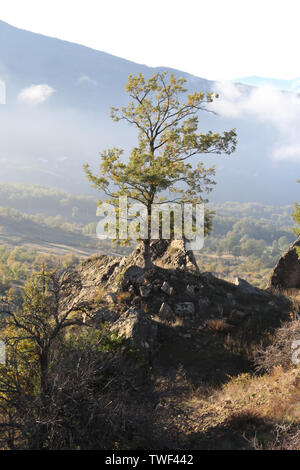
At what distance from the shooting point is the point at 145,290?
1539cm

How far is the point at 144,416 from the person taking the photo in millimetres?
7855

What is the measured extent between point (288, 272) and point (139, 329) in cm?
1295

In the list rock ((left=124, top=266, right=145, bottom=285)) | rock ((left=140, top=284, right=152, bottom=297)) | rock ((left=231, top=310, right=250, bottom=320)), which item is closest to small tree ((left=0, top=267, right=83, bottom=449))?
rock ((left=140, top=284, right=152, bottom=297))

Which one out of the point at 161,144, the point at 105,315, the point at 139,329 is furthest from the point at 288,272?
the point at 105,315

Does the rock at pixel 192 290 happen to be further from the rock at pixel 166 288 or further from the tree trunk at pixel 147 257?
the tree trunk at pixel 147 257

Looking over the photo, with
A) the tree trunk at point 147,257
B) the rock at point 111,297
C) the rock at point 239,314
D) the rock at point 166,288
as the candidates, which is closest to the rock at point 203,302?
the rock at point 239,314

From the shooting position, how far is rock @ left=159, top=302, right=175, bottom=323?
1411 cm

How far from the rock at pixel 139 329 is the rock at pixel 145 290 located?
2.16 metres

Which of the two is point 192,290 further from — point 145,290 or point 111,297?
point 111,297

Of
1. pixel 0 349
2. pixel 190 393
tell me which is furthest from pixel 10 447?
pixel 190 393

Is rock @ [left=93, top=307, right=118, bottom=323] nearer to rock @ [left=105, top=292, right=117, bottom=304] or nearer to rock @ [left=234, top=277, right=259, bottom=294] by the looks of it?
rock @ [left=105, top=292, right=117, bottom=304]

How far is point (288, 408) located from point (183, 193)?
1142 cm

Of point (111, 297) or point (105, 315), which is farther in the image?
point (111, 297)

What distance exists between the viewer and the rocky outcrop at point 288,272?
20.9 metres
